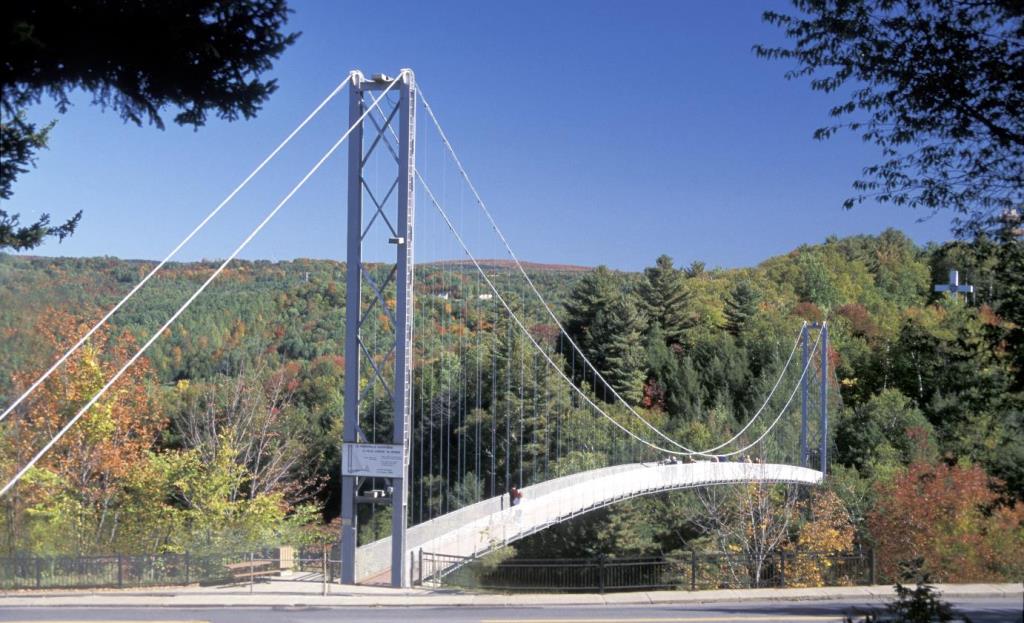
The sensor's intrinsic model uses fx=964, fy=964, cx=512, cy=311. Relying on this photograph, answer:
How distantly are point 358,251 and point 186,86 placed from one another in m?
7.29

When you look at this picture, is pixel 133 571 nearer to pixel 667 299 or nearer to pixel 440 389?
pixel 440 389

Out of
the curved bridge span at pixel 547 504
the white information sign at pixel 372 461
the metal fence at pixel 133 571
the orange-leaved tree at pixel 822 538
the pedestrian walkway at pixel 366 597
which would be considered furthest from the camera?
the curved bridge span at pixel 547 504

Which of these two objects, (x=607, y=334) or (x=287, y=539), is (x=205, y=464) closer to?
(x=287, y=539)

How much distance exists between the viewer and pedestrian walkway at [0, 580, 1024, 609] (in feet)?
33.9

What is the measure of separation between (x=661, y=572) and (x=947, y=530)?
6309 millimetres

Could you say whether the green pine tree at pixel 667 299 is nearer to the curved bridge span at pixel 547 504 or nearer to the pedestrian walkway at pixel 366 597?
the curved bridge span at pixel 547 504

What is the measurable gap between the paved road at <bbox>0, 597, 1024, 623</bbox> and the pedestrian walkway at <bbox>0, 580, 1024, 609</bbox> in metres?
0.20

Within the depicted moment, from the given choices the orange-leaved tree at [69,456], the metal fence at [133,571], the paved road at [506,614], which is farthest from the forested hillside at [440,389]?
the metal fence at [133,571]

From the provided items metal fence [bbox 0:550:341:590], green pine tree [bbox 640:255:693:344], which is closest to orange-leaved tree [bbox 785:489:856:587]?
metal fence [bbox 0:550:341:590]

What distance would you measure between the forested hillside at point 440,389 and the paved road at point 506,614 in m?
1.97

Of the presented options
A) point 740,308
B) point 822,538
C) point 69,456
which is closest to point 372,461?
point 69,456

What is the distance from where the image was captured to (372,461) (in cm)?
1192

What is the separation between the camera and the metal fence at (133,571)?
458 inches

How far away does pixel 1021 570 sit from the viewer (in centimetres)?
1773
